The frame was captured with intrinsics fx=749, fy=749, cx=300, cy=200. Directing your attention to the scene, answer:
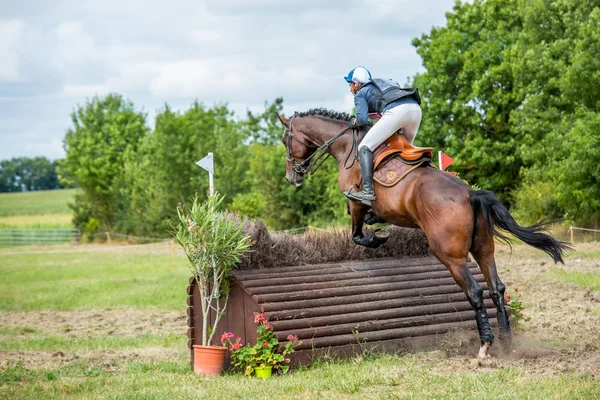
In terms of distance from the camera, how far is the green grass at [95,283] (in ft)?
54.5

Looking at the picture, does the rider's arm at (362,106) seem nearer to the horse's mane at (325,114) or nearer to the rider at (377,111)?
the rider at (377,111)

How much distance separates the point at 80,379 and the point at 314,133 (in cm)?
364

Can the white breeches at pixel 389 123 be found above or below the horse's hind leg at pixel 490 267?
above

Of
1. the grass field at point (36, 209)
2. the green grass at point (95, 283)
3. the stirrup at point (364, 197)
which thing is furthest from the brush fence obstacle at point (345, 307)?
the grass field at point (36, 209)

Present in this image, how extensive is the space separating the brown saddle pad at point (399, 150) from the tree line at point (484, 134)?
22.6 ft

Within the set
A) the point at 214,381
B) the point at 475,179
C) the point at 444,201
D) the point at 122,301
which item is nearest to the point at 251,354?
the point at 214,381

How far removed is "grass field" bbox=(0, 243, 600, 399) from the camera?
19.7 ft

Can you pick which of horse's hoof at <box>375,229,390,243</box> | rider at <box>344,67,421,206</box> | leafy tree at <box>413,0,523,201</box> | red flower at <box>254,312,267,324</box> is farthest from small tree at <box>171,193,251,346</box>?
leafy tree at <box>413,0,523,201</box>

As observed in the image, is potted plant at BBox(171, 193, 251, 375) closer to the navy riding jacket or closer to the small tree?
the small tree

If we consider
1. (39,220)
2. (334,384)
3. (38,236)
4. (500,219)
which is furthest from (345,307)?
(39,220)

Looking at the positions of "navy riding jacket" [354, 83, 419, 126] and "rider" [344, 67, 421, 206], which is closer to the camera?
"rider" [344, 67, 421, 206]

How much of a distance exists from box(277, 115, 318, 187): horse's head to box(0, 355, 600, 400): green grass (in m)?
2.47

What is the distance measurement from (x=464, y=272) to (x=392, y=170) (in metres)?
1.25

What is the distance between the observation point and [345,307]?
764cm
